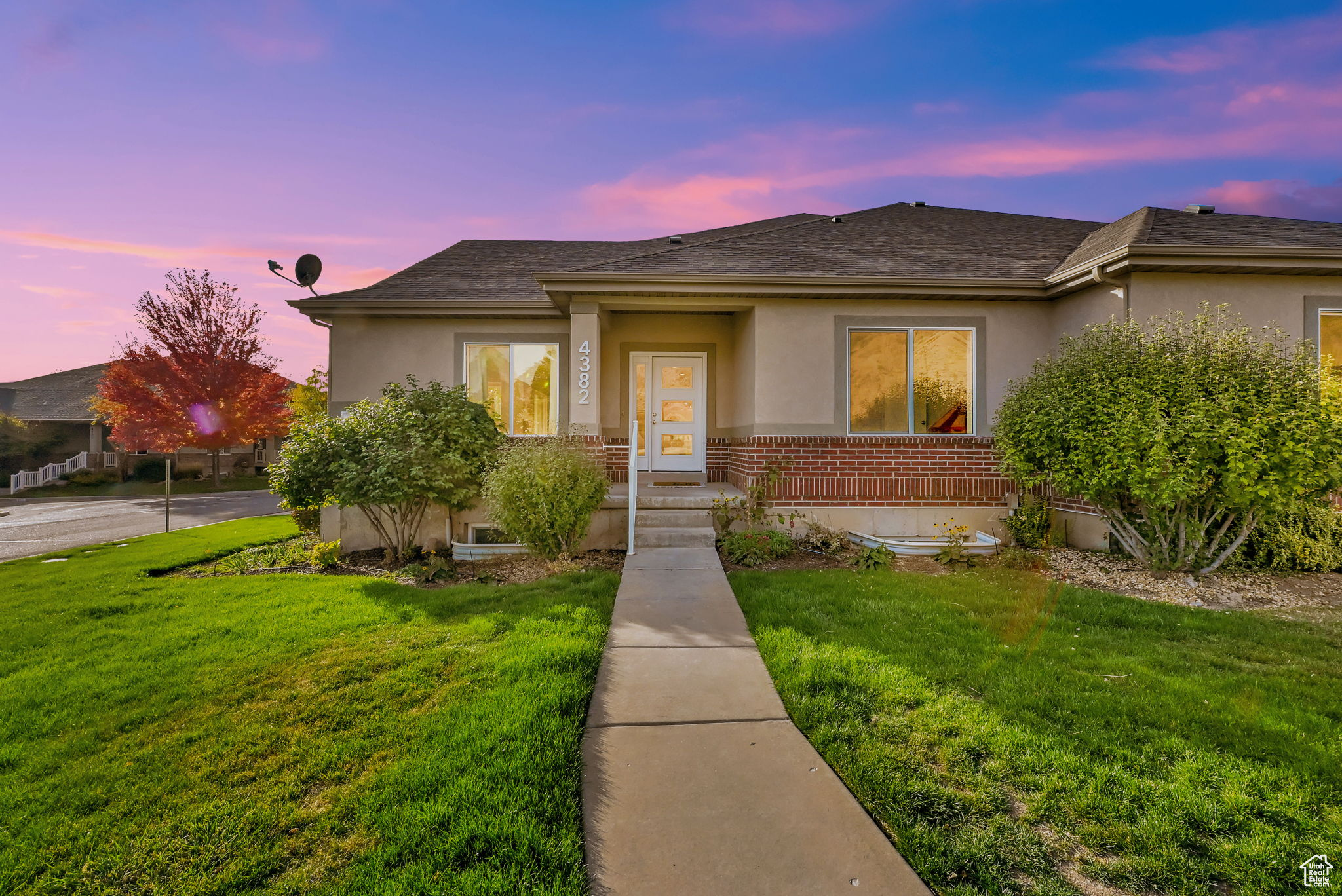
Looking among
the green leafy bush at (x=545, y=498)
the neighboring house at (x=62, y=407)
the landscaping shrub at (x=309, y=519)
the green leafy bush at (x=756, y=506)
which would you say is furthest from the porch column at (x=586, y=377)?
the neighboring house at (x=62, y=407)

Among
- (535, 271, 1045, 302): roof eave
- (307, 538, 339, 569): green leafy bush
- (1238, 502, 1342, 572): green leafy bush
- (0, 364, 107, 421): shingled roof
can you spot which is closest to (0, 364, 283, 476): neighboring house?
(0, 364, 107, 421): shingled roof

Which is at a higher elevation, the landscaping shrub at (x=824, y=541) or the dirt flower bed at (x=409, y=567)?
the landscaping shrub at (x=824, y=541)

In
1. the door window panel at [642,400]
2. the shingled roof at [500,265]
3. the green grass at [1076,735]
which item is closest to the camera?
the green grass at [1076,735]

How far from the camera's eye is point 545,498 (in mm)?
6340

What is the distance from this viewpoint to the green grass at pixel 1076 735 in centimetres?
204

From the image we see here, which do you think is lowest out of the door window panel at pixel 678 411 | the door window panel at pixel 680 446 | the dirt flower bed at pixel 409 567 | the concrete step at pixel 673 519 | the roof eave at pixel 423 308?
the dirt flower bed at pixel 409 567

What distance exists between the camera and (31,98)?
774cm

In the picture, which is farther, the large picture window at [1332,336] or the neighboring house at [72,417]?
the neighboring house at [72,417]

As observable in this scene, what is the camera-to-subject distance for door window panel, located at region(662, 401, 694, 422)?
10273mm

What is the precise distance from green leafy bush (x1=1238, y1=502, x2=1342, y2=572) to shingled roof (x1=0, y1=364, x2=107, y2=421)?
38.9 metres

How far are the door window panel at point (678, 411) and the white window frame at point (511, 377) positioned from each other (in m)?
1.90

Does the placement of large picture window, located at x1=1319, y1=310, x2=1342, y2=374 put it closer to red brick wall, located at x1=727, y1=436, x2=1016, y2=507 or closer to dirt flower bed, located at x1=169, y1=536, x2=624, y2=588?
red brick wall, located at x1=727, y1=436, x2=1016, y2=507

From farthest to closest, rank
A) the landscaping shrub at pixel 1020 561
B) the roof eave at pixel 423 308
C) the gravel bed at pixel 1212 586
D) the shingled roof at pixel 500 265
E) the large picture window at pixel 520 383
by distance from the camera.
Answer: the large picture window at pixel 520 383, the shingled roof at pixel 500 265, the roof eave at pixel 423 308, the landscaping shrub at pixel 1020 561, the gravel bed at pixel 1212 586

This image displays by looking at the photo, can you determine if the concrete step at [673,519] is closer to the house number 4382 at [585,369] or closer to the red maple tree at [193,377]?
the house number 4382 at [585,369]
